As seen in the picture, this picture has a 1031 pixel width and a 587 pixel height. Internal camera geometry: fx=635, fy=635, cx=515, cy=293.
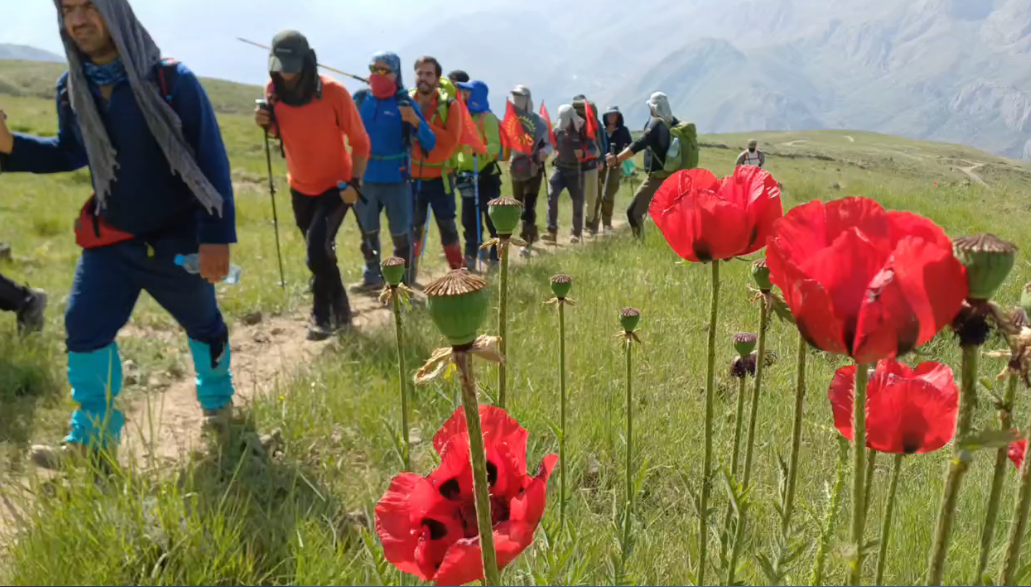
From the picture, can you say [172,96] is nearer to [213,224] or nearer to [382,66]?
[213,224]

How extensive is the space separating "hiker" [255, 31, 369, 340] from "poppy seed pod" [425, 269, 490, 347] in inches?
156

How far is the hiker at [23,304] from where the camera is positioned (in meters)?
4.24

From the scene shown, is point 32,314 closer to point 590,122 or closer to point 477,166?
point 477,166

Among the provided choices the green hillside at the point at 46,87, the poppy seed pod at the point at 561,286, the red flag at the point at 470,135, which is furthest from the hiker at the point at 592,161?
the green hillside at the point at 46,87

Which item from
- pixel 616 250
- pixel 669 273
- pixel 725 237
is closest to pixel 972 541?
pixel 725 237

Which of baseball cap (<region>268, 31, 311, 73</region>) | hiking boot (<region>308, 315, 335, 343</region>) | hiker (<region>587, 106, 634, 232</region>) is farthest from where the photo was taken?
hiker (<region>587, 106, 634, 232</region>)

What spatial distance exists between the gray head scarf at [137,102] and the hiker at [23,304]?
2338 mm

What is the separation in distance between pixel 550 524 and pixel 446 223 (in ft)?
16.0

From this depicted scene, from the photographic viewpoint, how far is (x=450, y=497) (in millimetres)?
883

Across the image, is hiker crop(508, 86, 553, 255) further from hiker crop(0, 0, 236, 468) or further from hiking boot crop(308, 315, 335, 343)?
hiker crop(0, 0, 236, 468)

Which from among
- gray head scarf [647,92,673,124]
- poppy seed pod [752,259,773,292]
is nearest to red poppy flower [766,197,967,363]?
poppy seed pod [752,259,773,292]

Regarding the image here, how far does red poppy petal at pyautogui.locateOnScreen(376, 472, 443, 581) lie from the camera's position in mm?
836

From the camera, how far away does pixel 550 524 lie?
1406mm

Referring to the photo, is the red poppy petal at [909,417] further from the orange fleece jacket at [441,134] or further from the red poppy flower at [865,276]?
the orange fleece jacket at [441,134]
